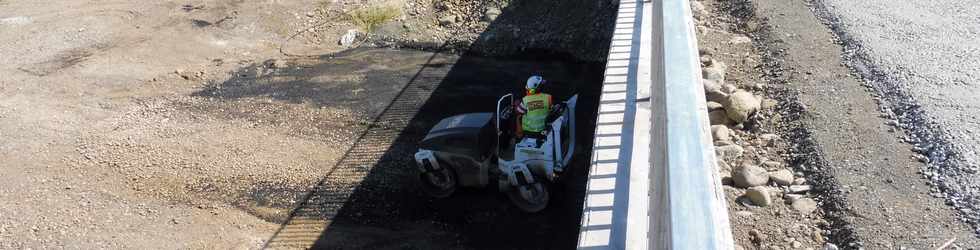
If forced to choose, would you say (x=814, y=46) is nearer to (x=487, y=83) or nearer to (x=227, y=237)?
(x=487, y=83)

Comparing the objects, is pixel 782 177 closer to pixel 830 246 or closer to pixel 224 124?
pixel 830 246

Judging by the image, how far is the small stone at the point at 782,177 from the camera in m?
6.24

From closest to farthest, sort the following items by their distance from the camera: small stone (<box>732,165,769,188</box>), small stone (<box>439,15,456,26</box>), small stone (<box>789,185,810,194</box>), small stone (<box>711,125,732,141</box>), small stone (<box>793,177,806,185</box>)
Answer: small stone (<box>789,185,810,194</box>)
small stone (<box>793,177,806,185</box>)
small stone (<box>732,165,769,188</box>)
small stone (<box>711,125,732,141</box>)
small stone (<box>439,15,456,26</box>)

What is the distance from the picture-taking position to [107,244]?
8.92 metres

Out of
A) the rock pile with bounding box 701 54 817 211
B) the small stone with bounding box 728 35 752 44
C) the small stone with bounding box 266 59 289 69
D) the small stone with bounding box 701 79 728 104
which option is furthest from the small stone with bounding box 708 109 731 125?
the small stone with bounding box 266 59 289 69

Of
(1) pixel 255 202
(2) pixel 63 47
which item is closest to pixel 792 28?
(1) pixel 255 202

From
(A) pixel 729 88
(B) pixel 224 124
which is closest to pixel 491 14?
(B) pixel 224 124

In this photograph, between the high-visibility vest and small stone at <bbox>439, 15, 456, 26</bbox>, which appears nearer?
the high-visibility vest

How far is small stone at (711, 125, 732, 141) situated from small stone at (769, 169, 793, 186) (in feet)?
3.05

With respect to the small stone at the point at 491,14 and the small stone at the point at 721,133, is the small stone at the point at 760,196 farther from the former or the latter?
the small stone at the point at 491,14

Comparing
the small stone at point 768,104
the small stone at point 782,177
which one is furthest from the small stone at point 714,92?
the small stone at point 782,177

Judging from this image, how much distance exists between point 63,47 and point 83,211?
8.10 metres

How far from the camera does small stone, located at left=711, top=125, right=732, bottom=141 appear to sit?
7.27 meters

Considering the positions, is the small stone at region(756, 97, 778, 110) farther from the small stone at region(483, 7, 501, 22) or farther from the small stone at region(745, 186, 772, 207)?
the small stone at region(483, 7, 501, 22)
